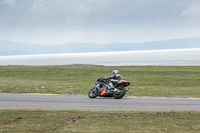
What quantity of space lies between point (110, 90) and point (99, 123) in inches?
310

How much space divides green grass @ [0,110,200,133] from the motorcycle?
5655 millimetres

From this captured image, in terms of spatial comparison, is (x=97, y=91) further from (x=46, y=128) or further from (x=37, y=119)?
(x=46, y=128)

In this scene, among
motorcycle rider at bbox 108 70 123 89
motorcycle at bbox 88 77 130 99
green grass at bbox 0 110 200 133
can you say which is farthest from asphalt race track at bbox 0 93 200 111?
green grass at bbox 0 110 200 133

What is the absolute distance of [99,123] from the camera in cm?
914

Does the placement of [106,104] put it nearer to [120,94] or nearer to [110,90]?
[120,94]

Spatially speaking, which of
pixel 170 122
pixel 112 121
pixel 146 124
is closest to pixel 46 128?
pixel 112 121

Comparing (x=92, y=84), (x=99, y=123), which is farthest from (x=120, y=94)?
(x=92, y=84)

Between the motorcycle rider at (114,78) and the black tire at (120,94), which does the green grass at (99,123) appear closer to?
the black tire at (120,94)

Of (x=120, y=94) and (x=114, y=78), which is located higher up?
(x=114, y=78)

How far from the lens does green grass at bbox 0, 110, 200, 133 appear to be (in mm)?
8148

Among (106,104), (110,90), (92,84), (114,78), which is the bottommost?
(106,104)

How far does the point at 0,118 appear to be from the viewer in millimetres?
10070

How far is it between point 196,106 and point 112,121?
20.4ft

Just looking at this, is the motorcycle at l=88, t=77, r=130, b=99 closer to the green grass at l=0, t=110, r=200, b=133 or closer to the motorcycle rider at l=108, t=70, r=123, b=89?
the motorcycle rider at l=108, t=70, r=123, b=89
